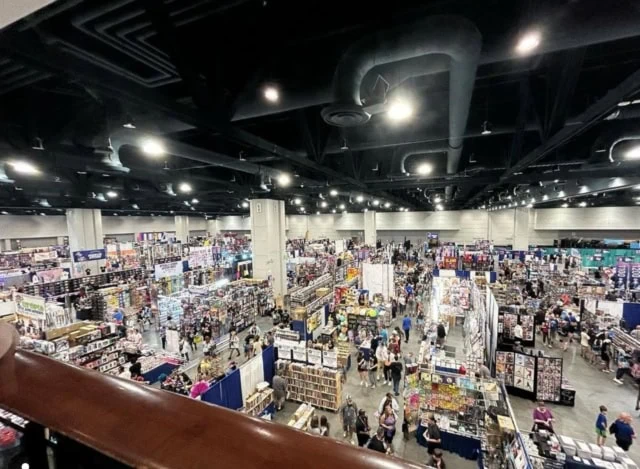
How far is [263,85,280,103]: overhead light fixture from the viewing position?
13.2ft

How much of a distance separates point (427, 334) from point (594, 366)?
5.87 m

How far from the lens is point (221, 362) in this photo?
1101cm

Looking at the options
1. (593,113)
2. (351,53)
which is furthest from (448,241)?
(351,53)

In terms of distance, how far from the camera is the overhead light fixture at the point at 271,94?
402 cm

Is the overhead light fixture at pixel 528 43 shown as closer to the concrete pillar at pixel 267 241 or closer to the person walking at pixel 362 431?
the person walking at pixel 362 431

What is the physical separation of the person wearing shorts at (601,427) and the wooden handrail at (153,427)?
947 centimetres

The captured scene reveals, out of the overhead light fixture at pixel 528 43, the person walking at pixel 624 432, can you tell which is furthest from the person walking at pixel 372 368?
the overhead light fixture at pixel 528 43

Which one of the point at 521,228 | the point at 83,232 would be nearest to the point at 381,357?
the point at 83,232

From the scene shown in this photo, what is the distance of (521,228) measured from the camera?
28.3 meters

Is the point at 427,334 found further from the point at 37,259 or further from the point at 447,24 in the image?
the point at 37,259

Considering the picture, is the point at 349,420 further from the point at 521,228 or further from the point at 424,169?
the point at 521,228

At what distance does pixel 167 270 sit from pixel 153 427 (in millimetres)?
17838

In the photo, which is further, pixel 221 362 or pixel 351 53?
pixel 221 362

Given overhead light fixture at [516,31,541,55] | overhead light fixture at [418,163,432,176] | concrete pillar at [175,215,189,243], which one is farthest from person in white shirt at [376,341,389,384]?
concrete pillar at [175,215,189,243]
